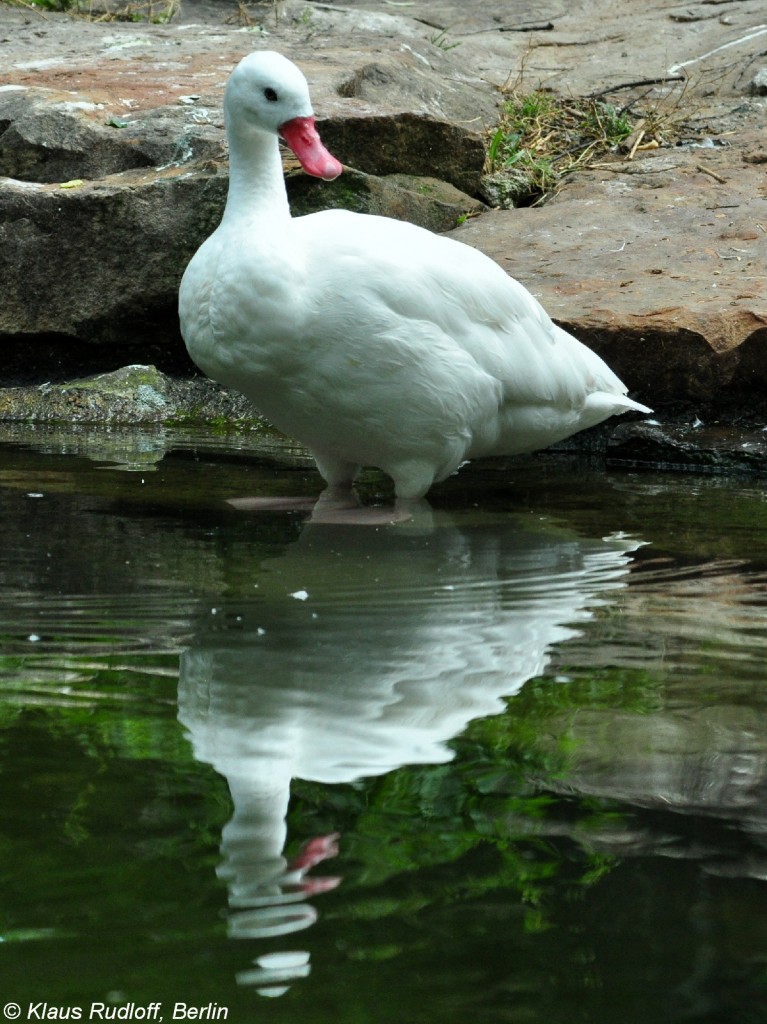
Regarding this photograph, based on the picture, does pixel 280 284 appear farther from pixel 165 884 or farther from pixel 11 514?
pixel 165 884

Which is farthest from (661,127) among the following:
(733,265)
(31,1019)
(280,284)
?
(31,1019)

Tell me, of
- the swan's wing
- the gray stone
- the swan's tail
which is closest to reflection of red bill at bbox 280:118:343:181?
the swan's wing

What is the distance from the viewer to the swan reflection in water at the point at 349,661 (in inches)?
76.3

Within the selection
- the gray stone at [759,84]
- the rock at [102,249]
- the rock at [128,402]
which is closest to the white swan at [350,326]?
the rock at [128,402]

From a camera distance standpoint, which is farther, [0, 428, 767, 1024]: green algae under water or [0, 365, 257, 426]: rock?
[0, 365, 257, 426]: rock

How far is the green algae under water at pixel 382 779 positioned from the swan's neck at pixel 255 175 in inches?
43.6

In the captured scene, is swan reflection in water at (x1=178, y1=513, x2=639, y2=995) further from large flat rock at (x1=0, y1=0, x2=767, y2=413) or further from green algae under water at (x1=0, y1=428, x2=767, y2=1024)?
large flat rock at (x1=0, y1=0, x2=767, y2=413)

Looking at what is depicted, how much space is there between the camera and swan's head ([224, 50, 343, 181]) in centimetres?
445

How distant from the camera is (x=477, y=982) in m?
1.62

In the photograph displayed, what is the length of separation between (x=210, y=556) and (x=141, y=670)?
1.11 m

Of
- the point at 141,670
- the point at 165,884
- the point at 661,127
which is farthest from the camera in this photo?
the point at 661,127

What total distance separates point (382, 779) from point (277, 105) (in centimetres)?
290

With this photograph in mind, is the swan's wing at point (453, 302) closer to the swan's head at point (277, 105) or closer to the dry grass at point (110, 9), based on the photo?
the swan's head at point (277, 105)

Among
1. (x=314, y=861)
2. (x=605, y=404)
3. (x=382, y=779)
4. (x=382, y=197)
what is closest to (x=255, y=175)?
(x=605, y=404)
